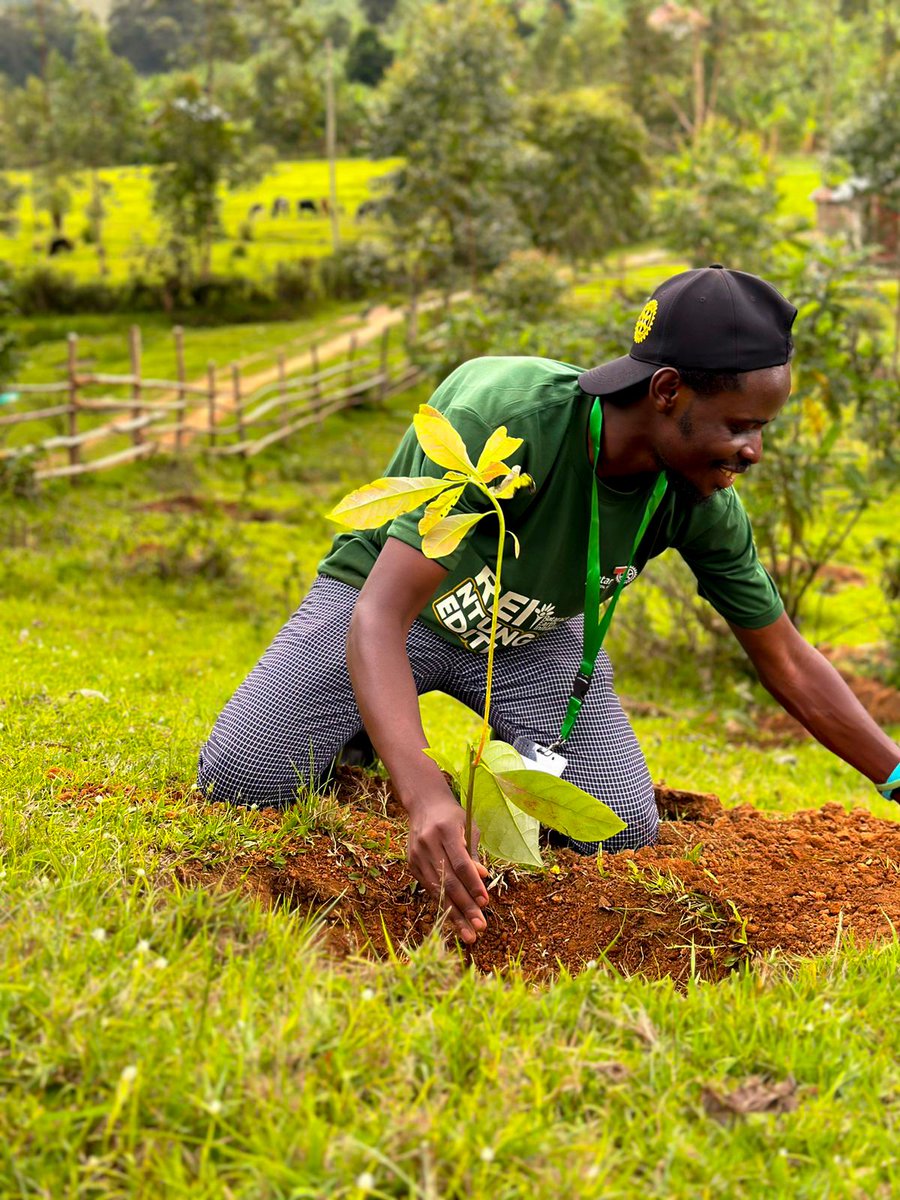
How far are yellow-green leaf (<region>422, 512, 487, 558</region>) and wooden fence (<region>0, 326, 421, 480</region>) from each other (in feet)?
32.4

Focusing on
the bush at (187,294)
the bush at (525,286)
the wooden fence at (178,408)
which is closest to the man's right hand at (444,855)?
the wooden fence at (178,408)

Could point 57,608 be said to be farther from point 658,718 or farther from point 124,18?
point 124,18

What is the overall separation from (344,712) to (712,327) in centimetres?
150

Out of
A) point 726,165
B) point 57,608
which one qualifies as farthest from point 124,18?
point 57,608

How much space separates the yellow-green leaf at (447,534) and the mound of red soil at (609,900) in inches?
30.2

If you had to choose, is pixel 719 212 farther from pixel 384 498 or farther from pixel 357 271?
pixel 357 271

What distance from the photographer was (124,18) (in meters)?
73.1

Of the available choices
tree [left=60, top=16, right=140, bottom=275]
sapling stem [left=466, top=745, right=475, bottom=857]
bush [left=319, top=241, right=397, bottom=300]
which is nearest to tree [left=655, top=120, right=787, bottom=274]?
sapling stem [left=466, top=745, right=475, bottom=857]

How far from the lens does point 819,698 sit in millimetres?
3135

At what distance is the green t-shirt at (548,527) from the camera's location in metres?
2.89

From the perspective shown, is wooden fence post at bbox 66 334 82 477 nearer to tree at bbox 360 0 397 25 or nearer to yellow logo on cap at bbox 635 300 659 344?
yellow logo on cap at bbox 635 300 659 344

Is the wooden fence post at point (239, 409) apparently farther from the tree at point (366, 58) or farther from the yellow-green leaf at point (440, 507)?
the tree at point (366, 58)

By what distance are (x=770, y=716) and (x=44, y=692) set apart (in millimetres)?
4843

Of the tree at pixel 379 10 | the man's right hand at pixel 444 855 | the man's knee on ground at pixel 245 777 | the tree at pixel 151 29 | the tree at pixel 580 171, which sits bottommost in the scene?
the man's knee on ground at pixel 245 777
